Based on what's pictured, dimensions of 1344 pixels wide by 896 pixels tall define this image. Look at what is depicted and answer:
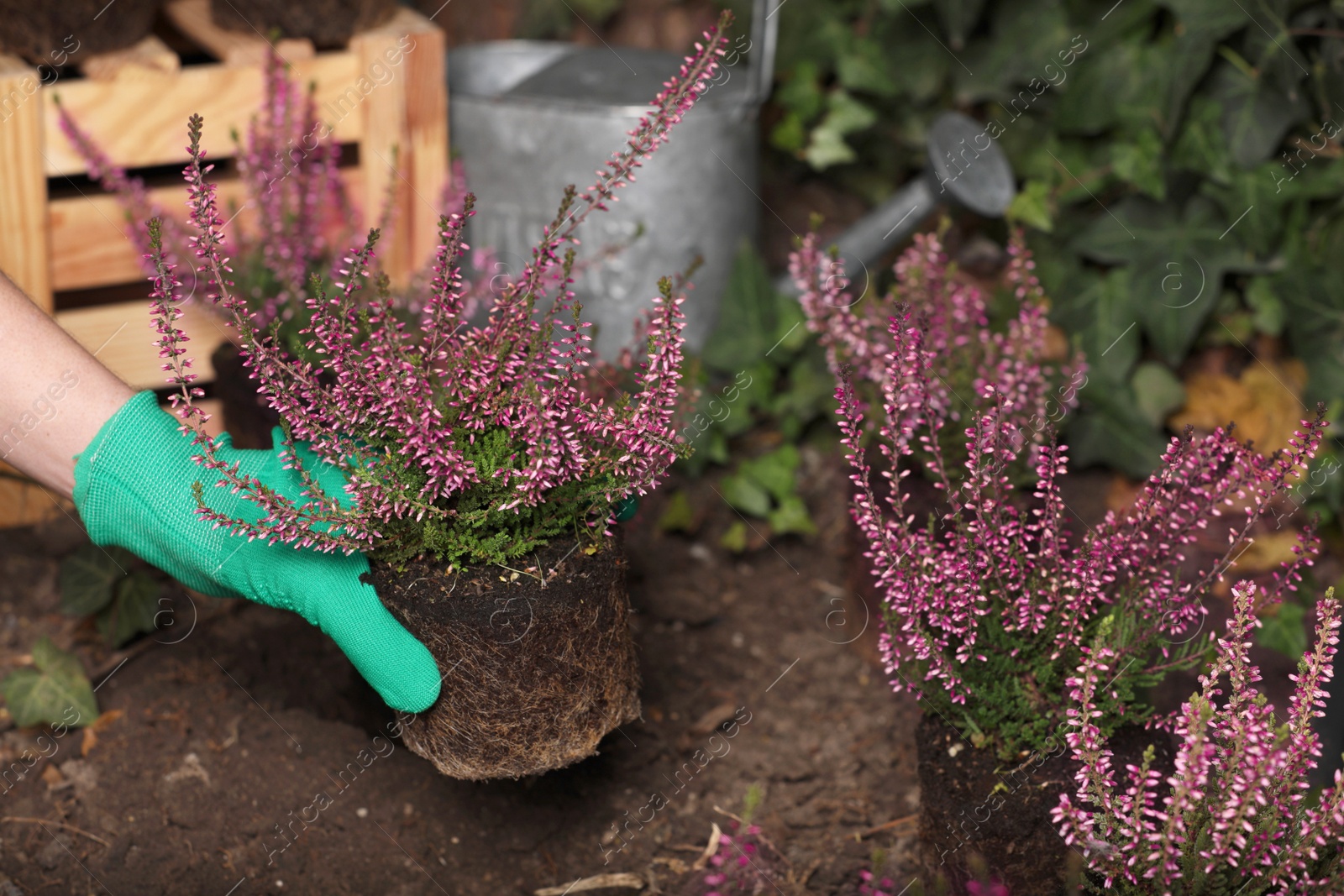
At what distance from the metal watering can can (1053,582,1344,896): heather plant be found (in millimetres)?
1540

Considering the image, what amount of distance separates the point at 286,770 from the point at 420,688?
528 millimetres

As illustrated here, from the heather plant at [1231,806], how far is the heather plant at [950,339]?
677mm

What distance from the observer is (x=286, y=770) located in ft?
6.32

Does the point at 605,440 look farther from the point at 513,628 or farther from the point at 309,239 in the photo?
the point at 309,239

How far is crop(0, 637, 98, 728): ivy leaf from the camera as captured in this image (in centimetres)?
198

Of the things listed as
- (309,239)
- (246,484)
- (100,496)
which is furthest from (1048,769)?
(309,239)

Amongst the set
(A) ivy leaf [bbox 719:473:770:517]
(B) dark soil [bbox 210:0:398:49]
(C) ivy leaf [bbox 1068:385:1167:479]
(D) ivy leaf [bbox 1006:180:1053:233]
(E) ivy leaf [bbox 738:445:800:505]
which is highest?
(B) dark soil [bbox 210:0:398:49]

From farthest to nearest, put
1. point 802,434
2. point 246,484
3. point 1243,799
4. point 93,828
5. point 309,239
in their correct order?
point 802,434, point 309,239, point 93,828, point 246,484, point 1243,799

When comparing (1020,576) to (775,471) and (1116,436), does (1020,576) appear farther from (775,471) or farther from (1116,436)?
(1116,436)

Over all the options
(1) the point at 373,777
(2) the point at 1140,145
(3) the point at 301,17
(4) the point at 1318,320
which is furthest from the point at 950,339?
(3) the point at 301,17

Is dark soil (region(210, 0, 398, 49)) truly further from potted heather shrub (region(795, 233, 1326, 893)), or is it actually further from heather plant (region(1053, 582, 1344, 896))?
heather plant (region(1053, 582, 1344, 896))

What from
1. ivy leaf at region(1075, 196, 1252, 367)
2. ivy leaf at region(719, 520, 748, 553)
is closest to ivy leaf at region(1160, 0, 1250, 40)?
ivy leaf at region(1075, 196, 1252, 367)

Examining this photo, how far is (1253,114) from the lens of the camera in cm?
256

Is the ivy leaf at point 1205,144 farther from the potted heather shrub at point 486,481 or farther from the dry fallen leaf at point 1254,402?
the potted heather shrub at point 486,481
